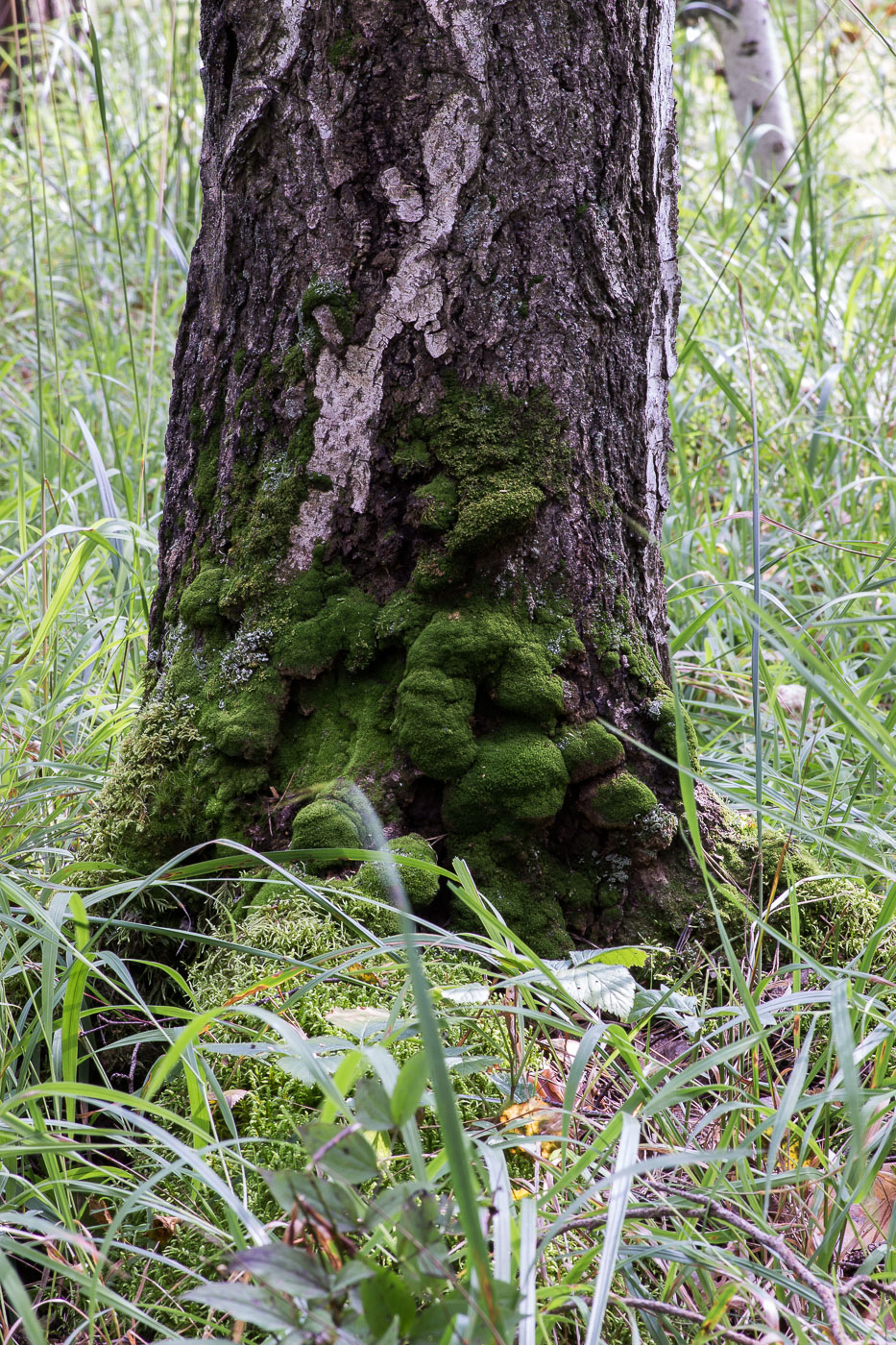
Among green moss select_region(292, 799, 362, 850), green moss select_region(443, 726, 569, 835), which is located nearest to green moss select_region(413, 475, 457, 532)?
green moss select_region(443, 726, 569, 835)

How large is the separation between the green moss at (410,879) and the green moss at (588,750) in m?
0.28

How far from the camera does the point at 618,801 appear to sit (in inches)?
59.3

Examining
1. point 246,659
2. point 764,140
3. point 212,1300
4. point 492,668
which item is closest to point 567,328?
point 492,668

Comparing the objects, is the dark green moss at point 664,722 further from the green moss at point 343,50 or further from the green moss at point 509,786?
the green moss at point 343,50

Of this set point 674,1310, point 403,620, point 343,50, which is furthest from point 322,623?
point 674,1310

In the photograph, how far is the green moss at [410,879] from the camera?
1.38 meters

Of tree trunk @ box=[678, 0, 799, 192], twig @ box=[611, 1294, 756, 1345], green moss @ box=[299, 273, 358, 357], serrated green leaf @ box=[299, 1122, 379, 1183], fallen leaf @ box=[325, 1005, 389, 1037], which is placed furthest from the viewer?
tree trunk @ box=[678, 0, 799, 192]

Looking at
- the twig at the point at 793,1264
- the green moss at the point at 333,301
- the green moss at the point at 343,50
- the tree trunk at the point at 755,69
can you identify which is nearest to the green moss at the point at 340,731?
the green moss at the point at 333,301

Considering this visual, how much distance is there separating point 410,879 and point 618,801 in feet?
1.23

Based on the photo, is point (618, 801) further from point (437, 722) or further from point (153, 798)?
point (153, 798)

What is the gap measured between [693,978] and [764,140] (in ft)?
19.7

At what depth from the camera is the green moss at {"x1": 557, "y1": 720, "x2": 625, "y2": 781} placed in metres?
1.50

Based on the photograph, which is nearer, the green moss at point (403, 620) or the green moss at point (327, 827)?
the green moss at point (327, 827)

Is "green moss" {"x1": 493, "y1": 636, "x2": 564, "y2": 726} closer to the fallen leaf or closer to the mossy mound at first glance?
the mossy mound
